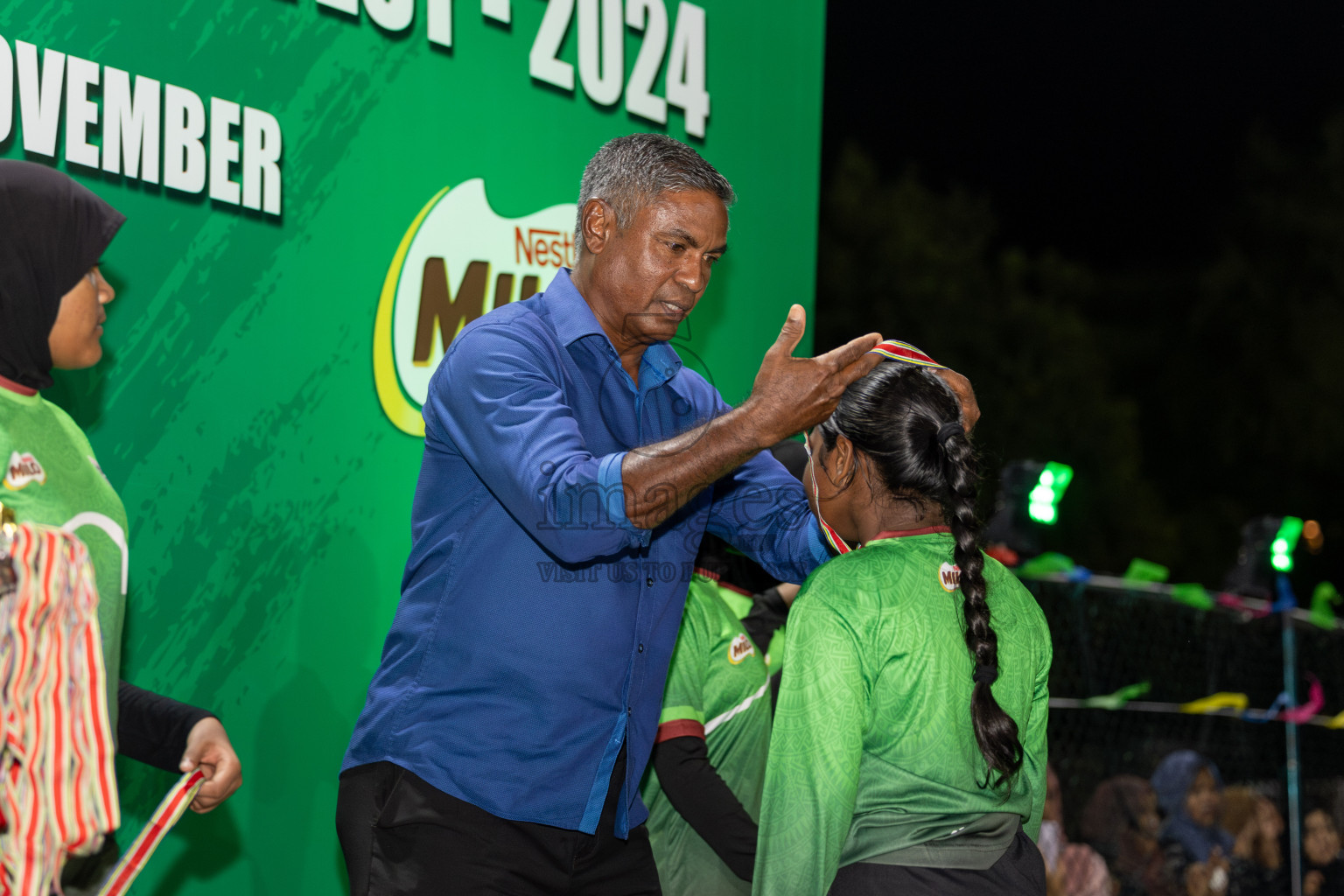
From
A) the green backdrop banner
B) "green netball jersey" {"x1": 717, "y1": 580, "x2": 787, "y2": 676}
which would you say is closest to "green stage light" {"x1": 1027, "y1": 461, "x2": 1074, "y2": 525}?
"green netball jersey" {"x1": 717, "y1": 580, "x2": 787, "y2": 676}

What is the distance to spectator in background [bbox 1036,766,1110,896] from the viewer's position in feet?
17.0

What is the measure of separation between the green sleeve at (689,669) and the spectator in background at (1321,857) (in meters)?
4.25

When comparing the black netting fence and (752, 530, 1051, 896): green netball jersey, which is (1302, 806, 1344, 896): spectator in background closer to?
the black netting fence

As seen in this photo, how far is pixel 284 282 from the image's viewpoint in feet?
10.3

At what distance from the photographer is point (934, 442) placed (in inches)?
84.7

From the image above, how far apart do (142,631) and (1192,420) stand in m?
19.4

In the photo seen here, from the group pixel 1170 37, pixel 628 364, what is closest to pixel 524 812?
pixel 628 364

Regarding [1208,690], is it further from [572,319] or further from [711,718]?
[572,319]

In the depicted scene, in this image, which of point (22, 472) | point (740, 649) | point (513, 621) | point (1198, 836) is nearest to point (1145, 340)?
point (1198, 836)

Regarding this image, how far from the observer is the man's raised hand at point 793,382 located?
176 centimetres

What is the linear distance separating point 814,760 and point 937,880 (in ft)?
0.91

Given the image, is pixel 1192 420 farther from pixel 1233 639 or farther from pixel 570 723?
pixel 570 723

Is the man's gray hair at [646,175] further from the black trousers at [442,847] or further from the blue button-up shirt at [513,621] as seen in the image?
the black trousers at [442,847]

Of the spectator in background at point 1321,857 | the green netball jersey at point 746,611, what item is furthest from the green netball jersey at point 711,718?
the spectator in background at point 1321,857
